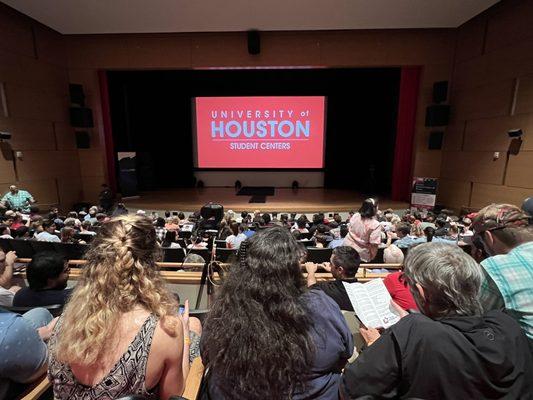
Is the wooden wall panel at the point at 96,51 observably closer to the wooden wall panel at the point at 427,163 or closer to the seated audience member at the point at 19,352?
the wooden wall panel at the point at 427,163

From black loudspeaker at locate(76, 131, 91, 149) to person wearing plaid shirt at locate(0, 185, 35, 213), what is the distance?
9.27ft

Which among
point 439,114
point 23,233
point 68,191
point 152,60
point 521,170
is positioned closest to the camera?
point 23,233

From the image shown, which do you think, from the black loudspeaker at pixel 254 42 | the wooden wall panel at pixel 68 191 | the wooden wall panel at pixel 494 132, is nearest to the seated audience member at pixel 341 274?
the wooden wall panel at pixel 494 132

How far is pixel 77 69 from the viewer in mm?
9547

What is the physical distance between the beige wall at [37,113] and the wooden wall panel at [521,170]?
12797mm

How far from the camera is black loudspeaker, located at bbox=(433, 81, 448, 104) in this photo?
8.74m

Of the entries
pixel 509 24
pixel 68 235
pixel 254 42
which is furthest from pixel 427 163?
pixel 68 235

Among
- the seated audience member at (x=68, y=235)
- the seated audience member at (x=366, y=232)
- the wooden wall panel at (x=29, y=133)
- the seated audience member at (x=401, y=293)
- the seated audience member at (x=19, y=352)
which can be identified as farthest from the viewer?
the wooden wall panel at (x=29, y=133)

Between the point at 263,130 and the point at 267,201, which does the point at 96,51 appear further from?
the point at 267,201

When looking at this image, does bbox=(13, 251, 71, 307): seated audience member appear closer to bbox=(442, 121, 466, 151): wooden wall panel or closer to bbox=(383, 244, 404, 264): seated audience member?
bbox=(383, 244, 404, 264): seated audience member

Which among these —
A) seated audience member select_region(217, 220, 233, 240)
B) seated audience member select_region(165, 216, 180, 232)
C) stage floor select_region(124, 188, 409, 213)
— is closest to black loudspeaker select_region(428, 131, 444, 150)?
stage floor select_region(124, 188, 409, 213)

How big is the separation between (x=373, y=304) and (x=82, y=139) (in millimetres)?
10868

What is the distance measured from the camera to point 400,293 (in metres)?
1.80

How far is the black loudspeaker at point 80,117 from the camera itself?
9.43 m
